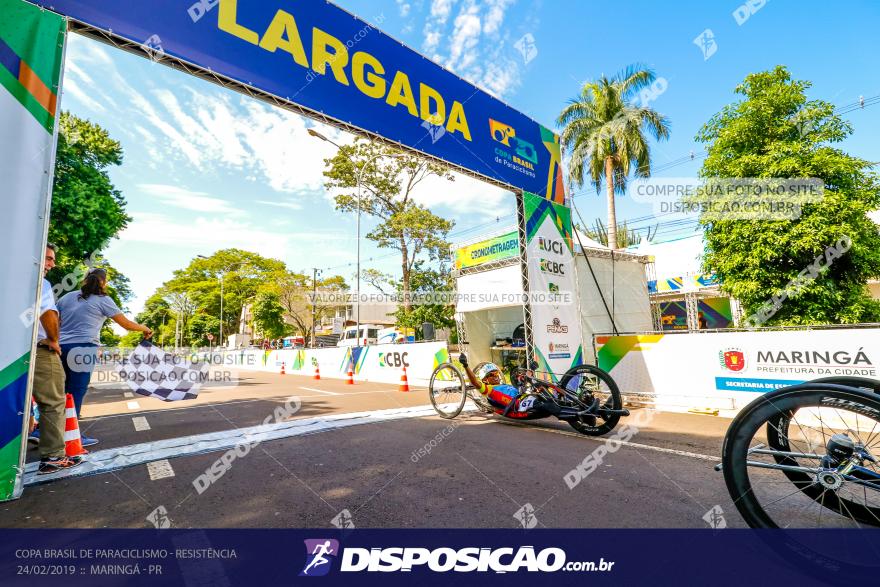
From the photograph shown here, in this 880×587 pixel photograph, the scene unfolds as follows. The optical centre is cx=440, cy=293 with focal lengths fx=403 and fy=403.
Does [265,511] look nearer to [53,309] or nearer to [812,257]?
[53,309]

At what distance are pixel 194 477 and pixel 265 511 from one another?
3.91ft

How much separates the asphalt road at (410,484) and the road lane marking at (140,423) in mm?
209

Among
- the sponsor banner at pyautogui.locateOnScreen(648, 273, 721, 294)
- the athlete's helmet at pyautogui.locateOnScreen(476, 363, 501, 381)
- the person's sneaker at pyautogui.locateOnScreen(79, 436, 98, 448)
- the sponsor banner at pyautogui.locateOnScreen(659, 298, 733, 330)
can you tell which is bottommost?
the person's sneaker at pyautogui.locateOnScreen(79, 436, 98, 448)

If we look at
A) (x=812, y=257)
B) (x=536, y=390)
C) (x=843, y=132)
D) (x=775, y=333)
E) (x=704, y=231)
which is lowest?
(x=536, y=390)

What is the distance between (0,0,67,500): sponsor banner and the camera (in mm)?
3188

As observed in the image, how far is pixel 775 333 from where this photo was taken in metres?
6.72

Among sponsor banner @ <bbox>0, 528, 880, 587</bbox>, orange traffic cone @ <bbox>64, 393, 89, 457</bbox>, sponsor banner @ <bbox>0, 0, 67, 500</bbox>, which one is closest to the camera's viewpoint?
sponsor banner @ <bbox>0, 528, 880, 587</bbox>

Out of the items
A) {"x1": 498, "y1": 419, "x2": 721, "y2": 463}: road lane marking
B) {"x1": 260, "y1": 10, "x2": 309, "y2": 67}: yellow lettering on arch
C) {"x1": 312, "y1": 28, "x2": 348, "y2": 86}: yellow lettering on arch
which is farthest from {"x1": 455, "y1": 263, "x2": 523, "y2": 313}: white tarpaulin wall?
{"x1": 260, "y1": 10, "x2": 309, "y2": 67}: yellow lettering on arch

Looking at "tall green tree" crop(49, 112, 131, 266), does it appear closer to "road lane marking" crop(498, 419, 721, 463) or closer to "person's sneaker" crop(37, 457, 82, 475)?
"person's sneaker" crop(37, 457, 82, 475)

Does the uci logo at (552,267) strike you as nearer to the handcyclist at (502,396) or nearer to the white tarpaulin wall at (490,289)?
the white tarpaulin wall at (490,289)

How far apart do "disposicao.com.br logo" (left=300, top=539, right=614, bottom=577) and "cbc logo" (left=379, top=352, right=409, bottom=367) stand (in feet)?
37.5

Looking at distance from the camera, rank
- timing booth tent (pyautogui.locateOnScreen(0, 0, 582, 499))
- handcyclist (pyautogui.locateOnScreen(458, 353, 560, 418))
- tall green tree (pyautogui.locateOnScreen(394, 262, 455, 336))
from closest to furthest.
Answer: timing booth tent (pyautogui.locateOnScreen(0, 0, 582, 499)), handcyclist (pyautogui.locateOnScreen(458, 353, 560, 418)), tall green tree (pyautogui.locateOnScreen(394, 262, 455, 336))

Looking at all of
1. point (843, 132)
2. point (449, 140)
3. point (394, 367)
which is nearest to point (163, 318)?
point (394, 367)

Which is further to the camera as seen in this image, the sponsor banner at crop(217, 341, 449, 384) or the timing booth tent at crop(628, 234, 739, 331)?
the timing booth tent at crop(628, 234, 739, 331)
